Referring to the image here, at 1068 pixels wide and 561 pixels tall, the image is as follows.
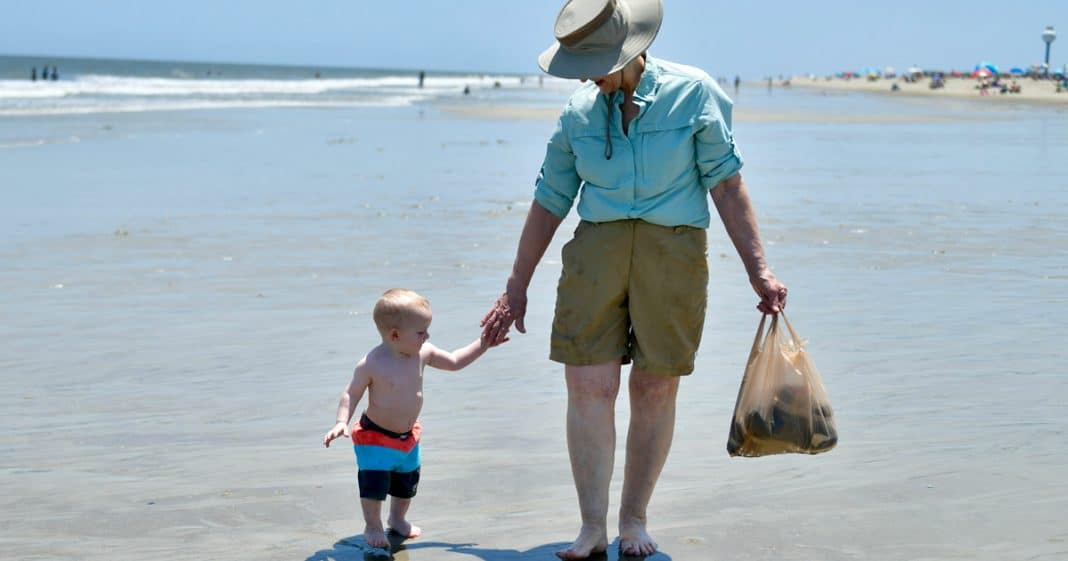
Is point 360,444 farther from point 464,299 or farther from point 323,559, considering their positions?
point 464,299

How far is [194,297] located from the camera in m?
8.40

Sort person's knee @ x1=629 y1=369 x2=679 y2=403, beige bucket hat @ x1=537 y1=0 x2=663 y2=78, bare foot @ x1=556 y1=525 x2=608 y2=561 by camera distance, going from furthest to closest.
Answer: person's knee @ x1=629 y1=369 x2=679 y2=403, bare foot @ x1=556 y1=525 x2=608 y2=561, beige bucket hat @ x1=537 y1=0 x2=663 y2=78

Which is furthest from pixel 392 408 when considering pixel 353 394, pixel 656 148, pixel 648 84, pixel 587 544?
pixel 648 84

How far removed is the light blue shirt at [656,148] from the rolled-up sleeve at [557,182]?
6 centimetres

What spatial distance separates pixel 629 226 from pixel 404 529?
1189mm

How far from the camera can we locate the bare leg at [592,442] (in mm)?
4023

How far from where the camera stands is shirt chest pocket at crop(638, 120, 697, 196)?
3902 millimetres

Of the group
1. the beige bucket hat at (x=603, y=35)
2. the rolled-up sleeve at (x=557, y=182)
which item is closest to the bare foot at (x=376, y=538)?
the rolled-up sleeve at (x=557, y=182)

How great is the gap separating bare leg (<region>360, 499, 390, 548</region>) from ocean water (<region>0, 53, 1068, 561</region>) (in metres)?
0.11

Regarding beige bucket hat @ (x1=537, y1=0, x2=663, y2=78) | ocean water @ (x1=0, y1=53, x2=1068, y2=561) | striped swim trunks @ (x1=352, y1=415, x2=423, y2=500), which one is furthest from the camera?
ocean water @ (x1=0, y1=53, x2=1068, y2=561)

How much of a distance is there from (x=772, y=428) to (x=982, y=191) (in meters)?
12.0

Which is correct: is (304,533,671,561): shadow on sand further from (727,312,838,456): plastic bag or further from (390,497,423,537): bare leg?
(727,312,838,456): plastic bag

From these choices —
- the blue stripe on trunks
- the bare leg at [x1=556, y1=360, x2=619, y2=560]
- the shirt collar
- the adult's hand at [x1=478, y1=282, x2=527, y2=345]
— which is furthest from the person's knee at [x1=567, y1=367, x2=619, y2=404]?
the shirt collar

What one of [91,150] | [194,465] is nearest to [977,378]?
[194,465]
